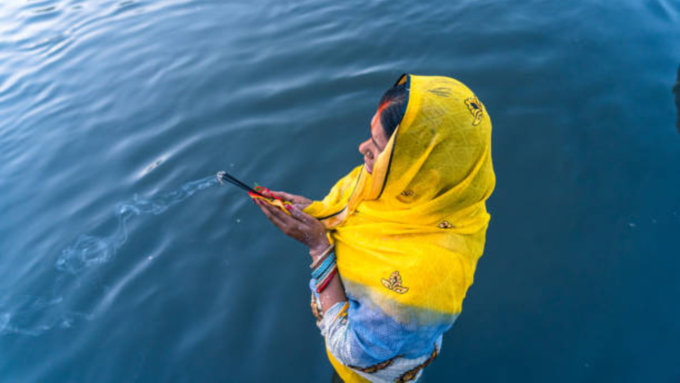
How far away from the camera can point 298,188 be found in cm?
369

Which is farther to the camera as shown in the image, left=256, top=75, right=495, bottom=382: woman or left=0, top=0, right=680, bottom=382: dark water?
left=0, top=0, right=680, bottom=382: dark water

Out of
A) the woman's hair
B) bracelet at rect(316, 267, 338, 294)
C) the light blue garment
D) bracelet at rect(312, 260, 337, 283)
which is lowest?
the light blue garment

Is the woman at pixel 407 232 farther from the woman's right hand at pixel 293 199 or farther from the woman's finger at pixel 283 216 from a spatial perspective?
the woman's right hand at pixel 293 199

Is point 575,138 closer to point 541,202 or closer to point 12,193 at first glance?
point 541,202

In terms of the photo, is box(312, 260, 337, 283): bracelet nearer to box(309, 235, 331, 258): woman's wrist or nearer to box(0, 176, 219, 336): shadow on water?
box(309, 235, 331, 258): woman's wrist

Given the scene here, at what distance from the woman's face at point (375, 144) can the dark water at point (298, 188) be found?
175 cm

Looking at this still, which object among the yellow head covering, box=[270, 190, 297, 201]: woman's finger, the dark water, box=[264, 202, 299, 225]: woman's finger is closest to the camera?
the yellow head covering

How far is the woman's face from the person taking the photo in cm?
149

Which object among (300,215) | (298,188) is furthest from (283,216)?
(298,188)

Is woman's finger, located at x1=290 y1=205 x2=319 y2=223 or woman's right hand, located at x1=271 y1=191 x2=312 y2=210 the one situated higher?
woman's finger, located at x1=290 y1=205 x2=319 y2=223

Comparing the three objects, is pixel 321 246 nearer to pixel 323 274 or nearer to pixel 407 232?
pixel 323 274

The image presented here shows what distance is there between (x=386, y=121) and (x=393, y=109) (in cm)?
5

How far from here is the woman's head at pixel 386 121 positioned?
140cm

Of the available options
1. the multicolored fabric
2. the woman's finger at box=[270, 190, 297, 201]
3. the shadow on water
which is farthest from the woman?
the shadow on water
